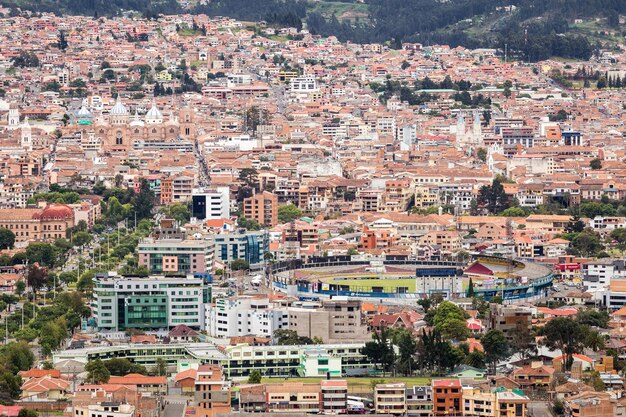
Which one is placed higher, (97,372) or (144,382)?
(97,372)

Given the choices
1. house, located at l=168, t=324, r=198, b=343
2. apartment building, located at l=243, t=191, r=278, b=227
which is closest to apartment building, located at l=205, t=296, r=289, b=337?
house, located at l=168, t=324, r=198, b=343

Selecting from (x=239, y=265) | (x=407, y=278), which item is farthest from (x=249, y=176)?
(x=407, y=278)

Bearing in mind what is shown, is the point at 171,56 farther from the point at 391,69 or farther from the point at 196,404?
the point at 196,404

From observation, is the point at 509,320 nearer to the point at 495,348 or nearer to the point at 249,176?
the point at 495,348

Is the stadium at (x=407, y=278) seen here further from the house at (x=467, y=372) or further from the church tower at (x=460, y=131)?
the church tower at (x=460, y=131)

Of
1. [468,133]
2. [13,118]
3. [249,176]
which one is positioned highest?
[13,118]

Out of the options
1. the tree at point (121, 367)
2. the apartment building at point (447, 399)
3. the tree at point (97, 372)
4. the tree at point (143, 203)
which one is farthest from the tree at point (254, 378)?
the tree at point (143, 203)
